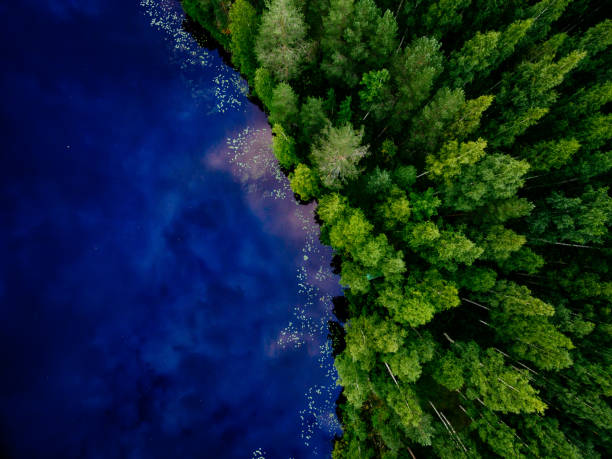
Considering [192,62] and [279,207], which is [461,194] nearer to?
[279,207]

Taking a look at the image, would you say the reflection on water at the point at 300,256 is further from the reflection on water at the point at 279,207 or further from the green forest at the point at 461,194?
the green forest at the point at 461,194

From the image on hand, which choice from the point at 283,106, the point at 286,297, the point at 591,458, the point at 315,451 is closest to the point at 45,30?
the point at 283,106

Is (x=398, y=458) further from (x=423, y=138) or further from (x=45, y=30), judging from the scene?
(x=45, y=30)

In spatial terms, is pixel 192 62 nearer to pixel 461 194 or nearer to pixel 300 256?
pixel 300 256

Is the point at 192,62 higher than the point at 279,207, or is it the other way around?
the point at 192,62

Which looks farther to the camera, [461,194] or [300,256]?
[300,256]

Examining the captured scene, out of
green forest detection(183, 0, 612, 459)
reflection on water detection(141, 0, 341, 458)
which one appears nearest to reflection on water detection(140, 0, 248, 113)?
reflection on water detection(141, 0, 341, 458)

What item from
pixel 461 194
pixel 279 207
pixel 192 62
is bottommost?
pixel 461 194

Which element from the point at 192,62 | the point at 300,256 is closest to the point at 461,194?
the point at 300,256

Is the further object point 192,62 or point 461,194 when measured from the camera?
point 192,62
